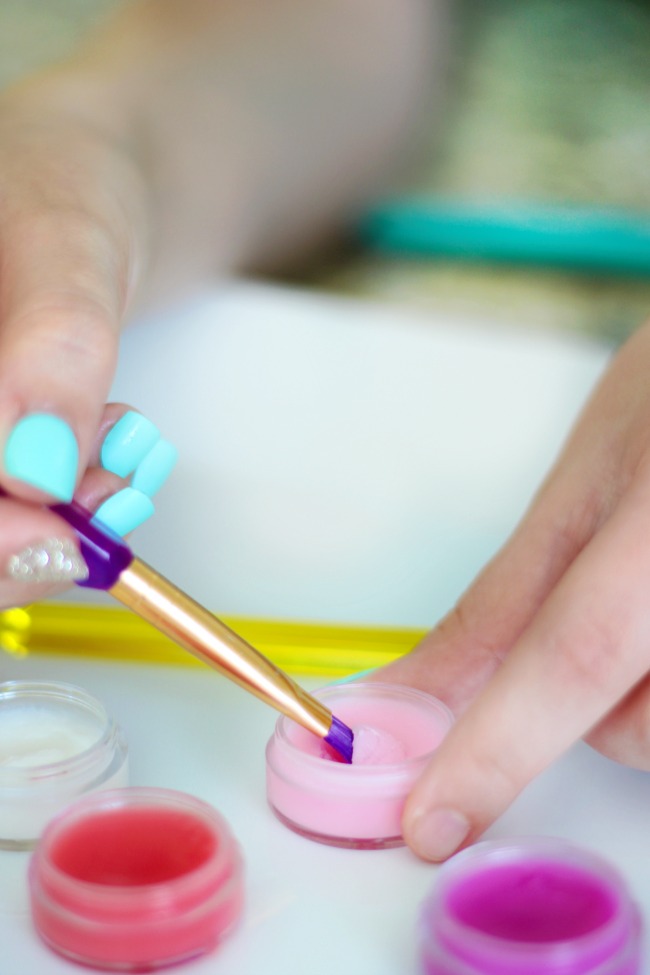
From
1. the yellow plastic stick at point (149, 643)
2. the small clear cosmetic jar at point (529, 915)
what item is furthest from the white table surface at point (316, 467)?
the small clear cosmetic jar at point (529, 915)

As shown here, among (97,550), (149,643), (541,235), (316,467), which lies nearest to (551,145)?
(541,235)

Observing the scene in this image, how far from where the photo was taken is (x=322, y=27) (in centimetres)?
126

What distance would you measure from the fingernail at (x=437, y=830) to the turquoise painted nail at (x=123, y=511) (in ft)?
0.64

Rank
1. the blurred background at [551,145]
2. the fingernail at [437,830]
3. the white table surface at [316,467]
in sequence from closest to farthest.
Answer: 1. the fingernail at [437,830]
2. the white table surface at [316,467]
3. the blurred background at [551,145]

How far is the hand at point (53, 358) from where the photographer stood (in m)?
0.45

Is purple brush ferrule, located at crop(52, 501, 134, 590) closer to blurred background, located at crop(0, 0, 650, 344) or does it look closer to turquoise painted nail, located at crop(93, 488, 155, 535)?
turquoise painted nail, located at crop(93, 488, 155, 535)

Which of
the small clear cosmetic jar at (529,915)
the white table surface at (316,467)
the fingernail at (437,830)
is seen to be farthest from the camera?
the white table surface at (316,467)

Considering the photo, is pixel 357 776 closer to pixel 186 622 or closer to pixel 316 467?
pixel 186 622

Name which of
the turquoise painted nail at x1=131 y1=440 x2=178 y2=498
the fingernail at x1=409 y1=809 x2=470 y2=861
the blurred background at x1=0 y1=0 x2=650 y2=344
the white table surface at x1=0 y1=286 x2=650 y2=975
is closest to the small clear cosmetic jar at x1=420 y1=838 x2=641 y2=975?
the fingernail at x1=409 y1=809 x2=470 y2=861

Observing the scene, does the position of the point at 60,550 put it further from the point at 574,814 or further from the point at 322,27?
the point at 322,27

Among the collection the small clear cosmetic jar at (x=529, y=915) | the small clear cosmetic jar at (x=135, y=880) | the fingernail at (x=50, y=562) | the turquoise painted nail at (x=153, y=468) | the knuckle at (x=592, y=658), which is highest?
the knuckle at (x=592, y=658)

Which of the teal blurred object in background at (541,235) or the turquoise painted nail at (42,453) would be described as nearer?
the turquoise painted nail at (42,453)

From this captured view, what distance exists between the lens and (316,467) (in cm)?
80

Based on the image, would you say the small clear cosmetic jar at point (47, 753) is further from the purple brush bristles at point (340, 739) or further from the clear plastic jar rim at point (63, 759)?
the purple brush bristles at point (340, 739)
